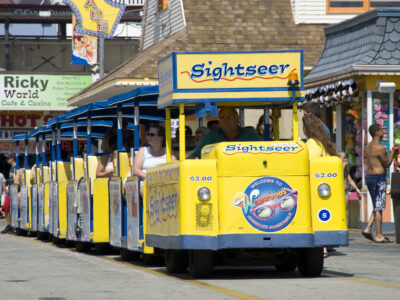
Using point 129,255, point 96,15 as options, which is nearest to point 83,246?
point 129,255

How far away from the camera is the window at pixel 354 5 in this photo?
3015 cm

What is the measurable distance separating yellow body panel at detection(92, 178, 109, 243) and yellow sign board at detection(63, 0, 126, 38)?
20.0 m

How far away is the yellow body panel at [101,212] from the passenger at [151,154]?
192 cm

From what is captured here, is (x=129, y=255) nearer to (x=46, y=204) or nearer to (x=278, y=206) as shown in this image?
(x=278, y=206)

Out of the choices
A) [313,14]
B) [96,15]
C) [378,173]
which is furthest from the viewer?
[96,15]

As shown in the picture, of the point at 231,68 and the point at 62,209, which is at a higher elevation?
the point at 231,68

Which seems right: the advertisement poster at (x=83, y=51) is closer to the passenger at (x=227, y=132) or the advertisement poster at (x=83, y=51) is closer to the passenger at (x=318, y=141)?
the passenger at (x=318, y=141)

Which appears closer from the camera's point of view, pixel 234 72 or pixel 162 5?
pixel 234 72

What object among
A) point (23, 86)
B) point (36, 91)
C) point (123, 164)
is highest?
point (23, 86)

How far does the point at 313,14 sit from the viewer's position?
101 ft

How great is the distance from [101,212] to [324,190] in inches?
207

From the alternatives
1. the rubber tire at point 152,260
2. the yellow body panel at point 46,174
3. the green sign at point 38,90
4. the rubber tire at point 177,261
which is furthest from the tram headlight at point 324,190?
the green sign at point 38,90

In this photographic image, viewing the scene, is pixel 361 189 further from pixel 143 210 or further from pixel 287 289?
pixel 287 289

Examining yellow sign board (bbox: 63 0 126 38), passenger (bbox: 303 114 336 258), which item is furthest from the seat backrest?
yellow sign board (bbox: 63 0 126 38)
